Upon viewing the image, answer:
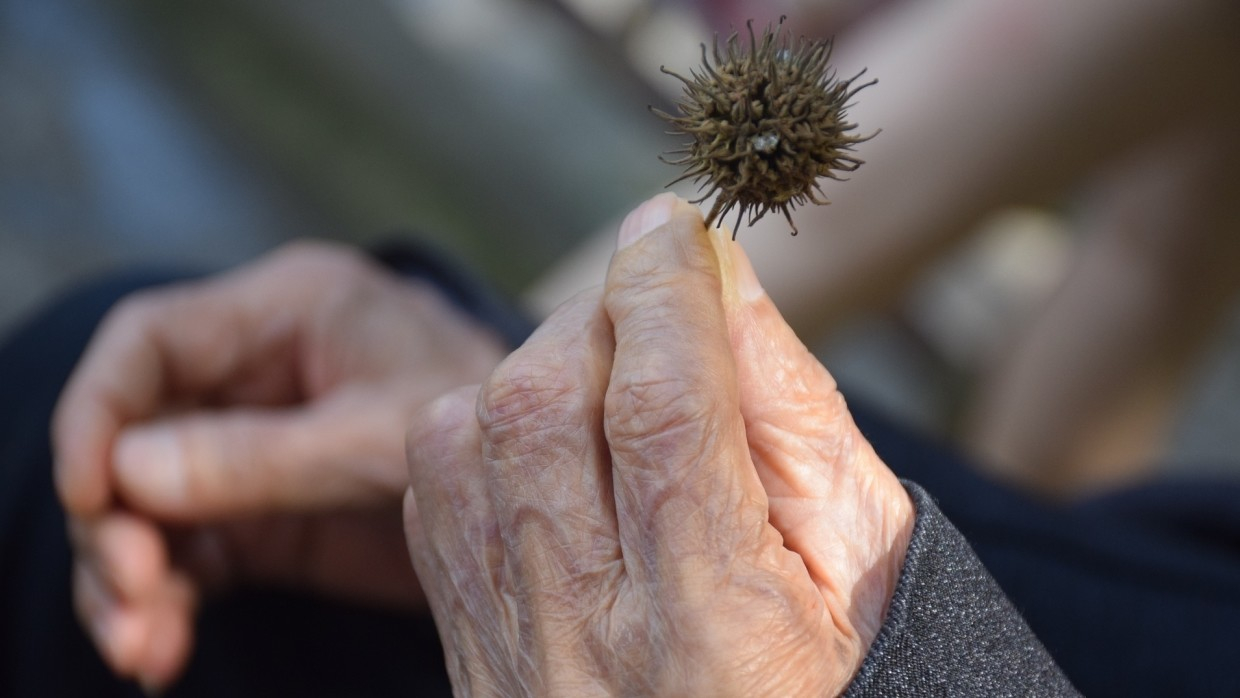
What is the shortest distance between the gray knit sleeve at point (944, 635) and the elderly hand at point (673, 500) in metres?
0.02

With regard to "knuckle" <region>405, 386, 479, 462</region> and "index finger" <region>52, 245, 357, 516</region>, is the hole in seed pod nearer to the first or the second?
"knuckle" <region>405, 386, 479, 462</region>

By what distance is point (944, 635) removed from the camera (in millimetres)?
702

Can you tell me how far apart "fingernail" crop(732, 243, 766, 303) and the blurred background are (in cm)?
176

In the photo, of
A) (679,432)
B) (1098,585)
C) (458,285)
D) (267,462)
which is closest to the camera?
(679,432)

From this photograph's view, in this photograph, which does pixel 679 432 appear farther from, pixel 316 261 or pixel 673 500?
pixel 316 261

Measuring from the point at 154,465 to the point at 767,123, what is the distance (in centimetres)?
93

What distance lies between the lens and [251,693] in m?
1.44

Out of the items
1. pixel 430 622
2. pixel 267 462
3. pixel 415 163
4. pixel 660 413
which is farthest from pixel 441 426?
pixel 415 163

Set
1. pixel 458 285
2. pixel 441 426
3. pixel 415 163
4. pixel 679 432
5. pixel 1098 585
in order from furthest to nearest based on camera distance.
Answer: pixel 415 163 < pixel 458 285 < pixel 1098 585 < pixel 441 426 < pixel 679 432

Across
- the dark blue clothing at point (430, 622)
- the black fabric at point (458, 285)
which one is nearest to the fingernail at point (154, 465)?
the dark blue clothing at point (430, 622)

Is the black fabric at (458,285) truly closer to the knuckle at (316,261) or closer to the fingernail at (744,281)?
the knuckle at (316,261)

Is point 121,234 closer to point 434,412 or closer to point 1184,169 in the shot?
point 434,412

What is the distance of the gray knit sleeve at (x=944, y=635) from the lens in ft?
2.26

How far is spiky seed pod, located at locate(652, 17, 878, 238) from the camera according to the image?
0.69m
